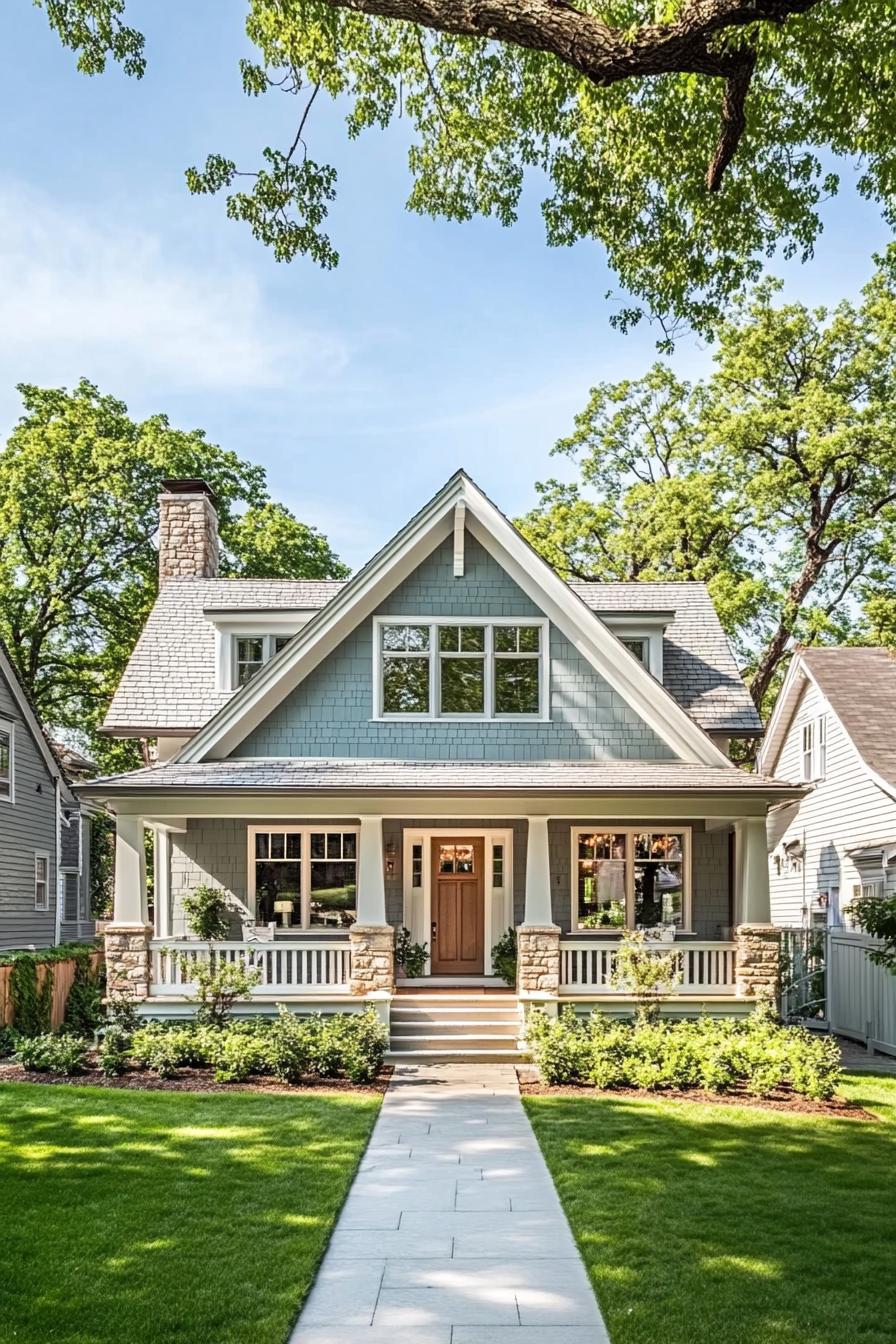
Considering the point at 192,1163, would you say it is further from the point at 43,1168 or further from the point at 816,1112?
the point at 816,1112

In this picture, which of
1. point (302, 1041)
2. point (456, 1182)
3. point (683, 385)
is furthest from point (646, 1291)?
point (683, 385)

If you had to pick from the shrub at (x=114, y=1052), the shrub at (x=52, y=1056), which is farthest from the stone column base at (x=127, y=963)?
the shrub at (x=52, y=1056)

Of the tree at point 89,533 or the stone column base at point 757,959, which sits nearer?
the stone column base at point 757,959

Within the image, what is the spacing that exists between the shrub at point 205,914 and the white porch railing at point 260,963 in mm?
1728

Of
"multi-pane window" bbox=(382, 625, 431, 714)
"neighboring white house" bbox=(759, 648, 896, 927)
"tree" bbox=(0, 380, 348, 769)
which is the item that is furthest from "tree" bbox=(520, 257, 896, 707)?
"multi-pane window" bbox=(382, 625, 431, 714)

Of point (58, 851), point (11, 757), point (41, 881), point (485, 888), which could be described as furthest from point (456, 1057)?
point (58, 851)

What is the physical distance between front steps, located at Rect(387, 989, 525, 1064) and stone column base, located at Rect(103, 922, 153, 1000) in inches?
124

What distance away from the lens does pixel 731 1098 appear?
12.1 meters

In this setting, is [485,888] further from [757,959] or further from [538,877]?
[757,959]

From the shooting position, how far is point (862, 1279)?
662 centimetres

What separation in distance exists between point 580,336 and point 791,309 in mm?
17865

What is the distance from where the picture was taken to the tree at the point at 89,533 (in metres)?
30.6

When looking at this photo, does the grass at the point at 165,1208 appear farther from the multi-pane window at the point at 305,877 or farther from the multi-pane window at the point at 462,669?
the multi-pane window at the point at 462,669

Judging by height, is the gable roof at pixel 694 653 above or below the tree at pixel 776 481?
below
